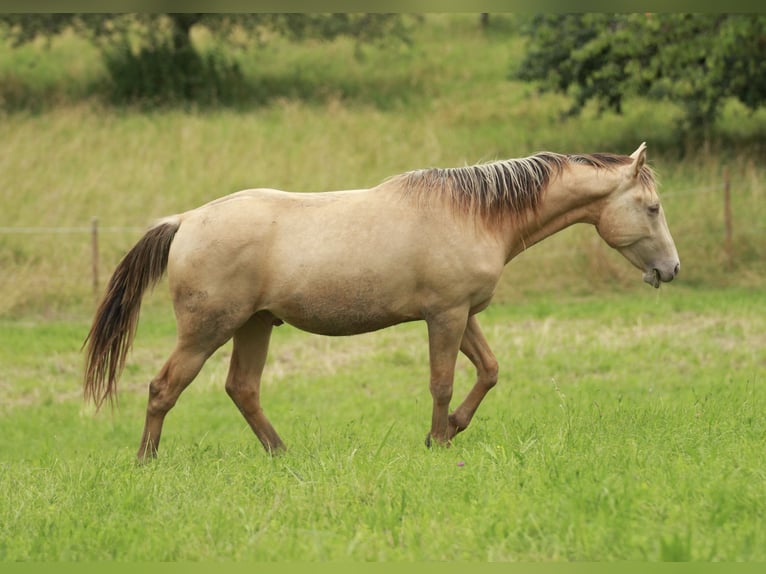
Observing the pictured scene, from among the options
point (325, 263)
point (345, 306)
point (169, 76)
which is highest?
point (325, 263)

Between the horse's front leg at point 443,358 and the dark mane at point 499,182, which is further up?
the dark mane at point 499,182

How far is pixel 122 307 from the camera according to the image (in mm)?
7078

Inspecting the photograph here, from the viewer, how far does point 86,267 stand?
1546 cm

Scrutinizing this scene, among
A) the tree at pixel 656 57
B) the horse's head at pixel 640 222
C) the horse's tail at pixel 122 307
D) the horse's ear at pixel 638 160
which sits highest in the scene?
the horse's ear at pixel 638 160

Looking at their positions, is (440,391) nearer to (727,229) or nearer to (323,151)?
(727,229)

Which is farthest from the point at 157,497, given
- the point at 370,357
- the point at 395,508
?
the point at 370,357

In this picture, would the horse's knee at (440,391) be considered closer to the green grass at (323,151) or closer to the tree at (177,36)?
the green grass at (323,151)

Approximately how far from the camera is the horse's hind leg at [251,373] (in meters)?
7.12

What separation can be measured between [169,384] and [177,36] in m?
23.4

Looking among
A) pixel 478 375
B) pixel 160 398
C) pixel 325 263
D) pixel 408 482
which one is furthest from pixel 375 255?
pixel 408 482

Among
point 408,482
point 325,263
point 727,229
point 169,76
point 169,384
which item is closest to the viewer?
point 408,482

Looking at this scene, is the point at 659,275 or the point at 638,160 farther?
the point at 659,275

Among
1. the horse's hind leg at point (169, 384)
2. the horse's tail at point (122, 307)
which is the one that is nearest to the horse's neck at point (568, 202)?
the horse's hind leg at point (169, 384)

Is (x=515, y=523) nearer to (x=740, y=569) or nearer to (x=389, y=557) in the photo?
(x=389, y=557)
